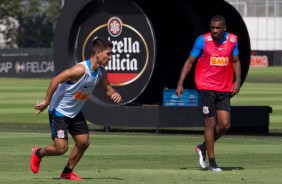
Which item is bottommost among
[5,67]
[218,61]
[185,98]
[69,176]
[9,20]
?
[9,20]

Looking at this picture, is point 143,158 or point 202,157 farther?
point 143,158

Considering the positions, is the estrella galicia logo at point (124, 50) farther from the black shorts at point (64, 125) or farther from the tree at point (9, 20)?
the tree at point (9, 20)

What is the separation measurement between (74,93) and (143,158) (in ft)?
11.9

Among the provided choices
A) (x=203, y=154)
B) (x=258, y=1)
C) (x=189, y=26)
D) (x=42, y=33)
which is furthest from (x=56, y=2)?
(x=203, y=154)

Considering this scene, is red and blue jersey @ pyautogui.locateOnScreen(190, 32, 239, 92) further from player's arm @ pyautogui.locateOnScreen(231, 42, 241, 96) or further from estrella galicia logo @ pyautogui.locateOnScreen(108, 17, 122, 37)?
estrella galicia logo @ pyautogui.locateOnScreen(108, 17, 122, 37)

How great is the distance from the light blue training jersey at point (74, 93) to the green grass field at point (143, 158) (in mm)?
824

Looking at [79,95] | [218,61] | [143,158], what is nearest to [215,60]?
[218,61]

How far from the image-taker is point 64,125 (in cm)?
1241

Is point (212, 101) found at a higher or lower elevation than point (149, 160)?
higher

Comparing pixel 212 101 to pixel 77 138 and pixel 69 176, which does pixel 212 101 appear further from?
pixel 69 176

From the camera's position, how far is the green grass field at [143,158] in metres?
12.8

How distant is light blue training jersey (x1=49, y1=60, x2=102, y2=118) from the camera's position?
12.2 metres

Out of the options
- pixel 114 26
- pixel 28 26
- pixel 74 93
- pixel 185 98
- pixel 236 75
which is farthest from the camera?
pixel 28 26

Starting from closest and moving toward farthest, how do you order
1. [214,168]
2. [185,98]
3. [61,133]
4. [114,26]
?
[61,133]
[214,168]
[185,98]
[114,26]
